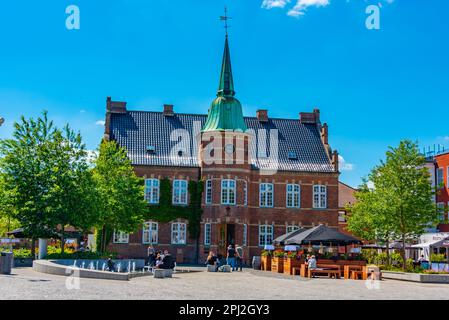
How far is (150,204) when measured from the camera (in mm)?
50656

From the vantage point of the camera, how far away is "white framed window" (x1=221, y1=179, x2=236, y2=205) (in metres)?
49.7

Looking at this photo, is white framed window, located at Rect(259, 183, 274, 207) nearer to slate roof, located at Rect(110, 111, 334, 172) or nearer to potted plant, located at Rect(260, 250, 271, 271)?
slate roof, located at Rect(110, 111, 334, 172)

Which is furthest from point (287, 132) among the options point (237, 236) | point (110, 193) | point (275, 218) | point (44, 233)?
point (44, 233)

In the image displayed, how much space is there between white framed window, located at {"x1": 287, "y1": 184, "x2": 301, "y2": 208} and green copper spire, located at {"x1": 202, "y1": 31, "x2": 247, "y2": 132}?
6.46 metres

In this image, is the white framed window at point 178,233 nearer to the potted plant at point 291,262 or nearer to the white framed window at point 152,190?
the white framed window at point 152,190

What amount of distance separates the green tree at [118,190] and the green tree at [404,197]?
15.4m

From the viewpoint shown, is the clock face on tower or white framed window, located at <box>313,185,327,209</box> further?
white framed window, located at <box>313,185,327,209</box>

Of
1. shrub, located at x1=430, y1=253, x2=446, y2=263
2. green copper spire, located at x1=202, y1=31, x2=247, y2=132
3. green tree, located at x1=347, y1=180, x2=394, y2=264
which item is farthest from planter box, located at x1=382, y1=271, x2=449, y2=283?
green copper spire, located at x1=202, y1=31, x2=247, y2=132

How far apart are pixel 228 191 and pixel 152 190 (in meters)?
6.37

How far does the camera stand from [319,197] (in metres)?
52.8

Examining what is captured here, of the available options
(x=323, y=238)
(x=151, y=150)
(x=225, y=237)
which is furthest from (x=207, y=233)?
(x=323, y=238)

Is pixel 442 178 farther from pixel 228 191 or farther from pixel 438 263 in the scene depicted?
pixel 228 191
